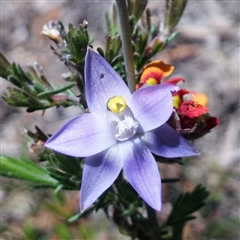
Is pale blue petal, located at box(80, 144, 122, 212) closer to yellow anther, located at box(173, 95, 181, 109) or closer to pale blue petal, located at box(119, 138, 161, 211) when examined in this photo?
pale blue petal, located at box(119, 138, 161, 211)

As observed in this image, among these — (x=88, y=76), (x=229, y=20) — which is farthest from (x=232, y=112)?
(x=88, y=76)

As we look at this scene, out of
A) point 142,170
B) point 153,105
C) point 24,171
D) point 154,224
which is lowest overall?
point 154,224

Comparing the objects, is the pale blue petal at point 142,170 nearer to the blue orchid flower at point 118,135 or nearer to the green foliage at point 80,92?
the blue orchid flower at point 118,135

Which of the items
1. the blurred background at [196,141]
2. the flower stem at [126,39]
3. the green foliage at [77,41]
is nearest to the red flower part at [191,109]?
the flower stem at [126,39]

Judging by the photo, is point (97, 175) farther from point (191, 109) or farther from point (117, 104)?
point (191, 109)

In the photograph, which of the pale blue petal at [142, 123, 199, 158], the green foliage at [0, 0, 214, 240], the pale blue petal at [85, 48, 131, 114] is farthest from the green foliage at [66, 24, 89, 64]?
the pale blue petal at [142, 123, 199, 158]

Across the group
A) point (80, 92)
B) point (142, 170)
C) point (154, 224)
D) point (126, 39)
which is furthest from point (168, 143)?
point (154, 224)

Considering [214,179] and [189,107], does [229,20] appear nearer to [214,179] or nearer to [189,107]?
[214,179]
